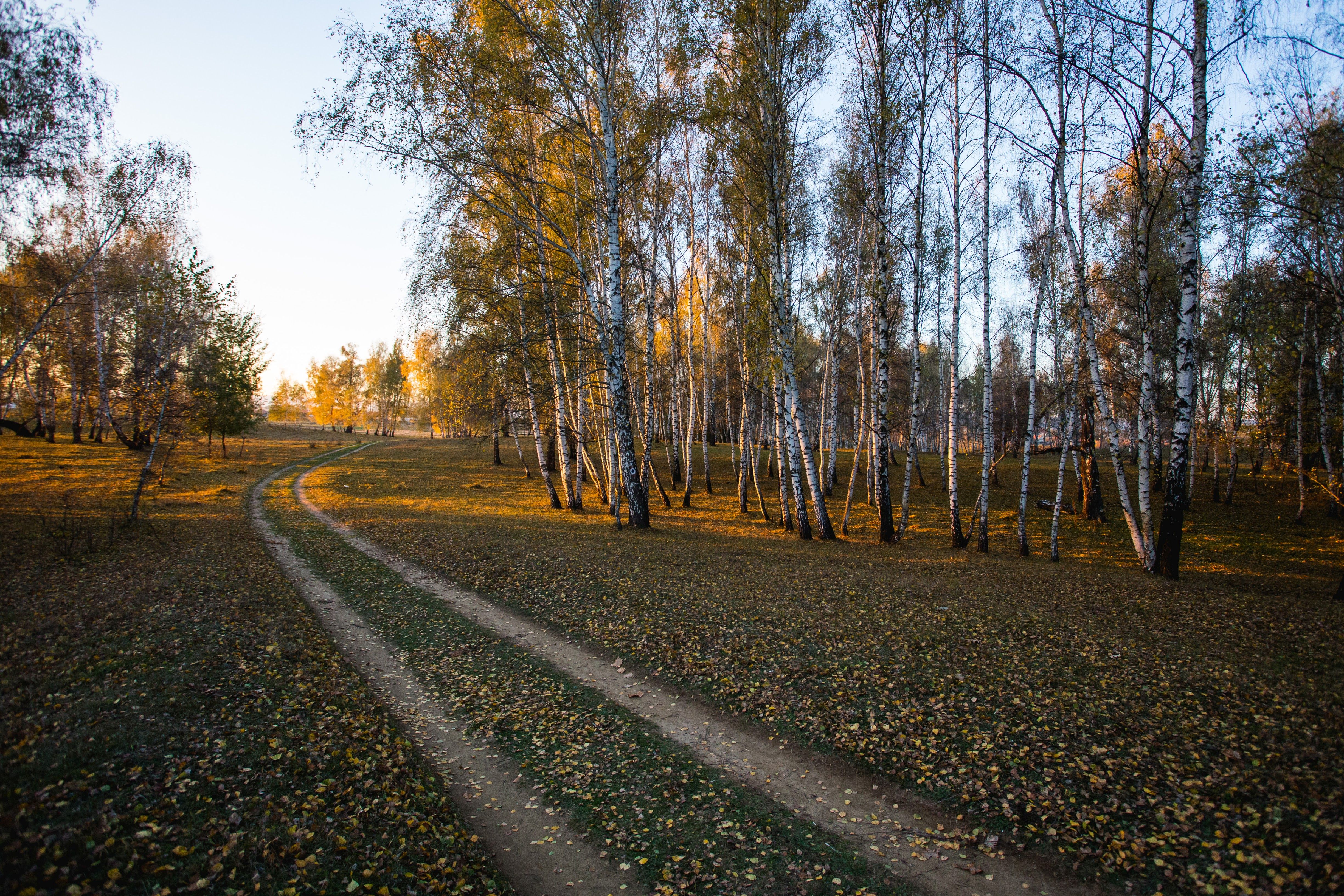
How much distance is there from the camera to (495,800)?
198 inches

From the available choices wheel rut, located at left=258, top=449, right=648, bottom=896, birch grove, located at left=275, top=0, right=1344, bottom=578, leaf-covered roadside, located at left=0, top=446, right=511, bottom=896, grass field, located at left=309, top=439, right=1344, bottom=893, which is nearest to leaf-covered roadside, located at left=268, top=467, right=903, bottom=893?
wheel rut, located at left=258, top=449, right=648, bottom=896

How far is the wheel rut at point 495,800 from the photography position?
13.6ft

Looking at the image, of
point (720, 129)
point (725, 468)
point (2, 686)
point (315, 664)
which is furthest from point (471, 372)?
point (725, 468)

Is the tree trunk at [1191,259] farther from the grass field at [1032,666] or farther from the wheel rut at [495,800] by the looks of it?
the wheel rut at [495,800]

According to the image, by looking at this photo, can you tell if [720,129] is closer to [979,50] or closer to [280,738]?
[979,50]

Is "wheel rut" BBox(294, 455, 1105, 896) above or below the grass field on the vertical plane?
below

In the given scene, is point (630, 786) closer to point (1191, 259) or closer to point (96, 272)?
point (1191, 259)

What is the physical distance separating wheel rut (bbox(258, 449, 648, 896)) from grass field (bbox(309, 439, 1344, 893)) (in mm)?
2550

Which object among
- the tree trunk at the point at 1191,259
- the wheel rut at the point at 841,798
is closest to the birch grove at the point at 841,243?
the tree trunk at the point at 1191,259

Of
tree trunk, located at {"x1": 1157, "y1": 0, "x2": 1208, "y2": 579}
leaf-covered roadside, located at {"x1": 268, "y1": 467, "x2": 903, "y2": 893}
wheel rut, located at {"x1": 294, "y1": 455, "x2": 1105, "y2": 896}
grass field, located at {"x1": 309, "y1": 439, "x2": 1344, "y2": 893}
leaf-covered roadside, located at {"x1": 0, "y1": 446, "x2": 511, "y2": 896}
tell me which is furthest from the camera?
tree trunk, located at {"x1": 1157, "y1": 0, "x2": 1208, "y2": 579}

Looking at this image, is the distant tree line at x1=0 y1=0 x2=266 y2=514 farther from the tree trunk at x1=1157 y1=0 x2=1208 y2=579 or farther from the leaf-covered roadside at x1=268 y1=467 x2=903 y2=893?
the tree trunk at x1=1157 y1=0 x2=1208 y2=579

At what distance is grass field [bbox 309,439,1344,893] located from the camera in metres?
4.37

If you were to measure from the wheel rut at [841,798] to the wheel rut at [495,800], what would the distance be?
159cm

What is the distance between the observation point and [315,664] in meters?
7.05
